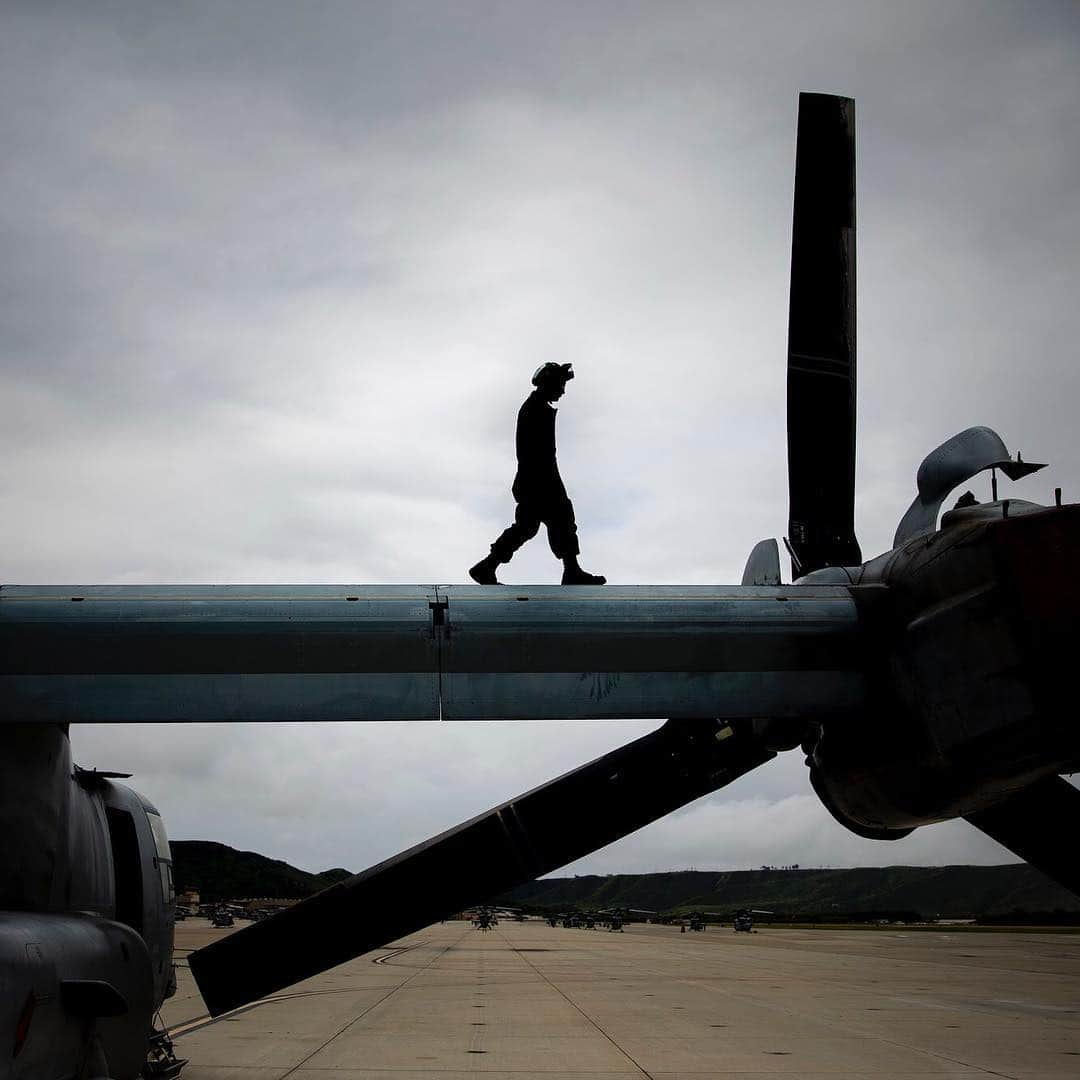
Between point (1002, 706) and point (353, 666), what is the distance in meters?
2.65

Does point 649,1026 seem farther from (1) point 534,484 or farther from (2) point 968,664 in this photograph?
(2) point 968,664

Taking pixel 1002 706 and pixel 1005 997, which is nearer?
pixel 1002 706

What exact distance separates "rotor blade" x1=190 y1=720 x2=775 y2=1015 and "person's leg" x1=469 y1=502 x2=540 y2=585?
1.28m

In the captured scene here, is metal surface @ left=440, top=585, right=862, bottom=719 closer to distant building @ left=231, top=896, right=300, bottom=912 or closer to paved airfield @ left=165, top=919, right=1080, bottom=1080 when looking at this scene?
paved airfield @ left=165, top=919, right=1080, bottom=1080

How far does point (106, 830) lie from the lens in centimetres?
955

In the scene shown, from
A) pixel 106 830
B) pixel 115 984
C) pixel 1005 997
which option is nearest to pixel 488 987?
pixel 1005 997

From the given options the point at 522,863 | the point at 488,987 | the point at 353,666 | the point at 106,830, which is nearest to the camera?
the point at 353,666

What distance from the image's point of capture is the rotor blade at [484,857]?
19.0 ft

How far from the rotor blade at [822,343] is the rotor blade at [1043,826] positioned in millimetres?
1525

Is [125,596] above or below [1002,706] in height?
above

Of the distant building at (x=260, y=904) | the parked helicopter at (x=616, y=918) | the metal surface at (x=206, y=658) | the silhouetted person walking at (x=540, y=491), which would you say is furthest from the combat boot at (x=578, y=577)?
the parked helicopter at (x=616, y=918)

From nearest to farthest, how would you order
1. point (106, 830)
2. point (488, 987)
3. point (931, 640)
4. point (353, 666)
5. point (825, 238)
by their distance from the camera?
point (931, 640) → point (353, 666) → point (825, 238) → point (106, 830) → point (488, 987)

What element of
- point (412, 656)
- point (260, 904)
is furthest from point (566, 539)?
point (260, 904)

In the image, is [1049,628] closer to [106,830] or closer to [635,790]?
[635,790]
